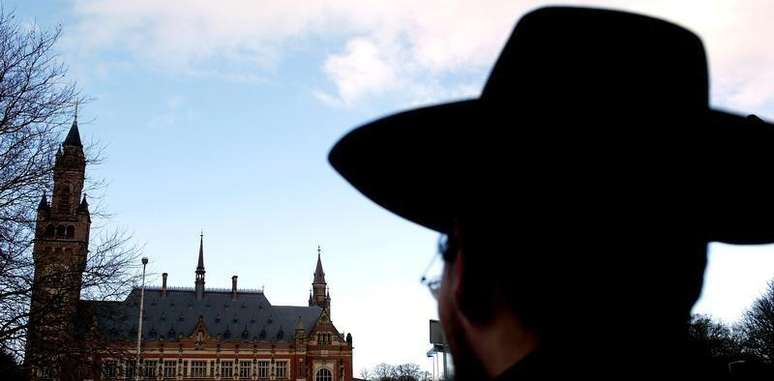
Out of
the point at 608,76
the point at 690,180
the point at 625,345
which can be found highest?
the point at 608,76

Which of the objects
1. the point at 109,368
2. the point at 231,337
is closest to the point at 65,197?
the point at 109,368

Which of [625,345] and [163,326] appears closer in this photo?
[625,345]

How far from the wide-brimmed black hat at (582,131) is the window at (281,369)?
78.3m

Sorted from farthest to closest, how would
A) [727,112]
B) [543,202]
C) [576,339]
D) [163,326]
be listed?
[163,326] < [727,112] < [543,202] < [576,339]

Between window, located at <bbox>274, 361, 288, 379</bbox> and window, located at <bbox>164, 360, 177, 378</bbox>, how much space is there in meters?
10.5

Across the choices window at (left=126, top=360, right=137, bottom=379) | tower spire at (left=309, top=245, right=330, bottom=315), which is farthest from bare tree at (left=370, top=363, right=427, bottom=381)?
window at (left=126, top=360, right=137, bottom=379)

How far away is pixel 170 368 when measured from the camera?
74.2 meters

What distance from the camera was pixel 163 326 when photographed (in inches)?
3002

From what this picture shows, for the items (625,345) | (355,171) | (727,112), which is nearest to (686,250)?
(625,345)

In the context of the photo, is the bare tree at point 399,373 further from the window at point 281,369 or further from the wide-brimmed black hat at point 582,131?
the wide-brimmed black hat at point 582,131

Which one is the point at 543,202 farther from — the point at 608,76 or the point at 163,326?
the point at 163,326

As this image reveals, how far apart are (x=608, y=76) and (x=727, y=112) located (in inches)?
15.2

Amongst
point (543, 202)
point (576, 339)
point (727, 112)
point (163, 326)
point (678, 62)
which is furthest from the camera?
point (163, 326)

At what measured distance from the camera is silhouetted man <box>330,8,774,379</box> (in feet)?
3.45
